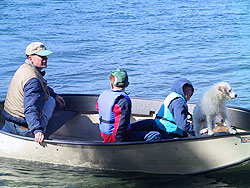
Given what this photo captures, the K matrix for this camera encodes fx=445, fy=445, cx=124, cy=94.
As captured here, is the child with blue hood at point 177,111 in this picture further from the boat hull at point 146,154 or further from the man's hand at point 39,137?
the man's hand at point 39,137

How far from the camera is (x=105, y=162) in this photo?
600cm

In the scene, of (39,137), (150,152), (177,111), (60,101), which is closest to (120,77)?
(177,111)

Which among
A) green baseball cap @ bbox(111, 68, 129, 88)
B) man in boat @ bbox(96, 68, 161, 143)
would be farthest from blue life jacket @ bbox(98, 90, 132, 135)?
green baseball cap @ bbox(111, 68, 129, 88)

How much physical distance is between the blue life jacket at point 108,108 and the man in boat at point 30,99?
2.63ft

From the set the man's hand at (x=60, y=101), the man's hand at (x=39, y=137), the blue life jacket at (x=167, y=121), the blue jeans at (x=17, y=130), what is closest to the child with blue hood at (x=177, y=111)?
the blue life jacket at (x=167, y=121)

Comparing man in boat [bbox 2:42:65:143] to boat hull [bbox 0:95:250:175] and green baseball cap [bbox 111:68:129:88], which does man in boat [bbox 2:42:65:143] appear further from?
green baseball cap [bbox 111:68:129:88]

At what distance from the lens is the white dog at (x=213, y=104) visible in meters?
5.38

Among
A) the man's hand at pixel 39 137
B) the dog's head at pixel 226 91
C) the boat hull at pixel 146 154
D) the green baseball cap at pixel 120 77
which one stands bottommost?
the boat hull at pixel 146 154

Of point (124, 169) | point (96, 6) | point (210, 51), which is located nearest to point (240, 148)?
point (124, 169)

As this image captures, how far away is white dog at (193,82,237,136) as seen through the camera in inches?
212

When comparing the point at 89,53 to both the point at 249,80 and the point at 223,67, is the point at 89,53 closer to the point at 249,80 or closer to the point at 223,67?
the point at 223,67

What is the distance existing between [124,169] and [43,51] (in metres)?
1.93

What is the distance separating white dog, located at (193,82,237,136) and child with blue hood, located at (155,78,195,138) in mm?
180

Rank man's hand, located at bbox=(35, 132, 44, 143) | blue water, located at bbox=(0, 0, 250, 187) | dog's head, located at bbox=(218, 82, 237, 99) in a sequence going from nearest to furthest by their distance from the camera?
dog's head, located at bbox=(218, 82, 237, 99) → man's hand, located at bbox=(35, 132, 44, 143) → blue water, located at bbox=(0, 0, 250, 187)
